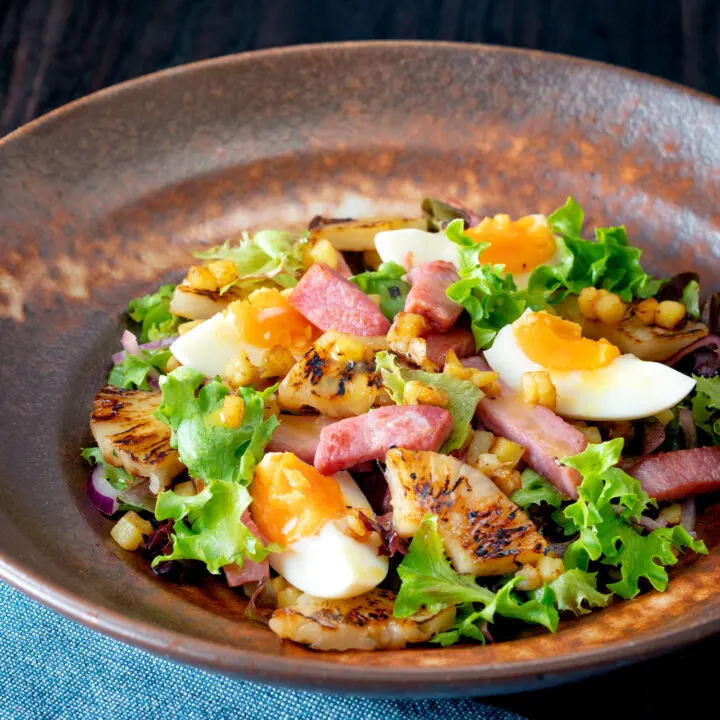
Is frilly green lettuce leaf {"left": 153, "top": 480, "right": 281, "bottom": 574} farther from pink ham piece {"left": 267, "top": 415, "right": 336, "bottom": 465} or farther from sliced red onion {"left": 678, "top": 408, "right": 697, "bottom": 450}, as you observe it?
sliced red onion {"left": 678, "top": 408, "right": 697, "bottom": 450}

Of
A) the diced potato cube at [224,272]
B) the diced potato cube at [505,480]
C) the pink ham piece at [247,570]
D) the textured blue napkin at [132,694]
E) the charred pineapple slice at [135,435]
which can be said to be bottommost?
the textured blue napkin at [132,694]

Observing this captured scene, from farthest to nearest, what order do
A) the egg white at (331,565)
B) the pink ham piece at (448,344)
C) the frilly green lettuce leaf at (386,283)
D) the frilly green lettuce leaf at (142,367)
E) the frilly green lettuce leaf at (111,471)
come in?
the frilly green lettuce leaf at (386,283), the frilly green lettuce leaf at (142,367), the pink ham piece at (448,344), the frilly green lettuce leaf at (111,471), the egg white at (331,565)

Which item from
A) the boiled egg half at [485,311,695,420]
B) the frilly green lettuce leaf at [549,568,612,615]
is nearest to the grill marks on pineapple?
the boiled egg half at [485,311,695,420]

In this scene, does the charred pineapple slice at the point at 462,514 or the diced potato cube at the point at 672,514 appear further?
the diced potato cube at the point at 672,514

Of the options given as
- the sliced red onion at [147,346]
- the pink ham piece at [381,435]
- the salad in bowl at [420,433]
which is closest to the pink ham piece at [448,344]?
the salad in bowl at [420,433]

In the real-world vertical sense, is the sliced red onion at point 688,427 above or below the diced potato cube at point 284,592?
above

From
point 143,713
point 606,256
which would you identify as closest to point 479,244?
point 606,256

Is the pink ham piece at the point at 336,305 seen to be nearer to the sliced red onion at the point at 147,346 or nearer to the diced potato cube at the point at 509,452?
the sliced red onion at the point at 147,346
